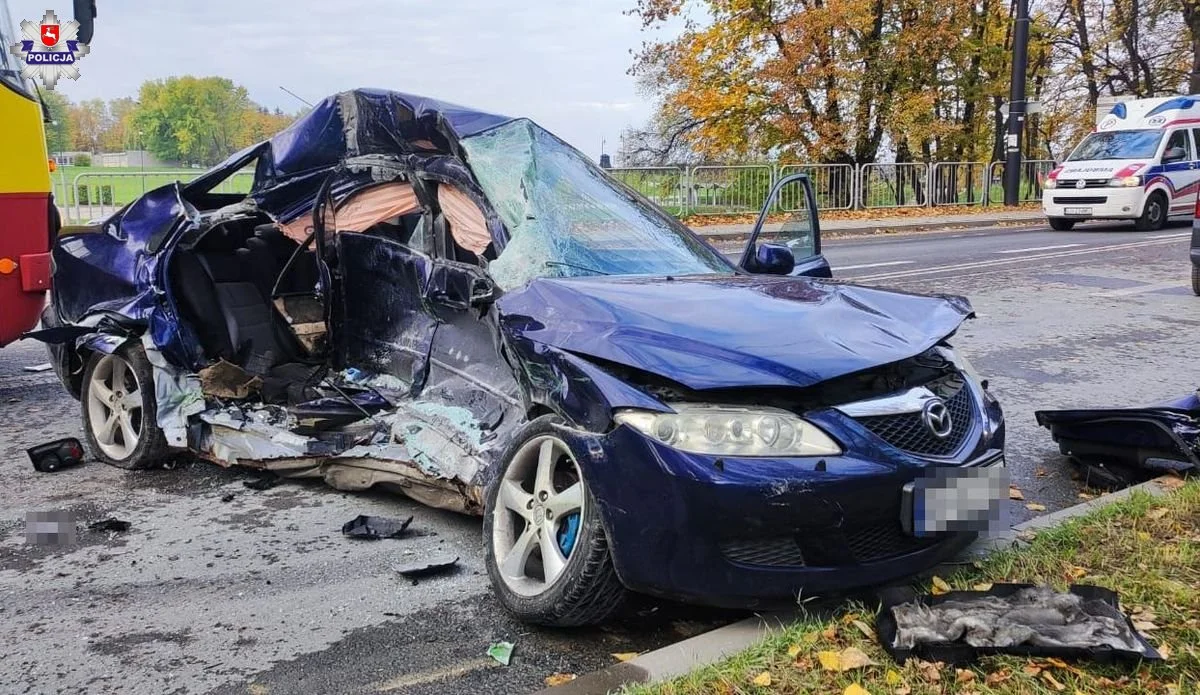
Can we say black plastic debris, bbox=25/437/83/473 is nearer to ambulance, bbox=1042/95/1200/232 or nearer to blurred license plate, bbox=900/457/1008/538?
blurred license plate, bbox=900/457/1008/538

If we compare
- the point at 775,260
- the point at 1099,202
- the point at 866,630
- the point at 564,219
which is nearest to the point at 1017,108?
the point at 1099,202

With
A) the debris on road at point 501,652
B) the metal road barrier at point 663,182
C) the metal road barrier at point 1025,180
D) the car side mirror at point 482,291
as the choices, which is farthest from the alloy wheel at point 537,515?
the metal road barrier at point 1025,180

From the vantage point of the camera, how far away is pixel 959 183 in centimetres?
2792

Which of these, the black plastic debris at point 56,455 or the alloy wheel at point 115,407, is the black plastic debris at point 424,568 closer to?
the alloy wheel at point 115,407

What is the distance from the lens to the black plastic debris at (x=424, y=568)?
368 cm

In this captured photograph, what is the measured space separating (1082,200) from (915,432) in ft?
65.2

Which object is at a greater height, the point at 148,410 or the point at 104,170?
the point at 104,170

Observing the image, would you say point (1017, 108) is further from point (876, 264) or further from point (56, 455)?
point (56, 455)

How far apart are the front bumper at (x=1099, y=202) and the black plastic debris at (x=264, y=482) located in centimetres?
1953

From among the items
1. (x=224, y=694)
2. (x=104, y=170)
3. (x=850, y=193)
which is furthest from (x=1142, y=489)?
(x=850, y=193)

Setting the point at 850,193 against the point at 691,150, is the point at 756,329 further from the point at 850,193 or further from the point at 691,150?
the point at 691,150

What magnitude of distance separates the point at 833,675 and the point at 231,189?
14.1ft

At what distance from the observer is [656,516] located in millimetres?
2824
